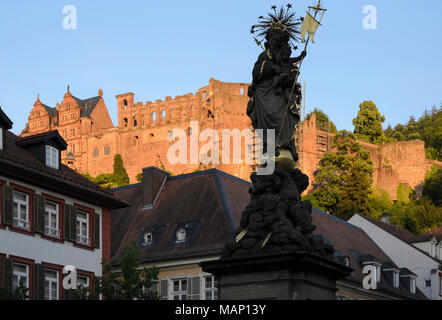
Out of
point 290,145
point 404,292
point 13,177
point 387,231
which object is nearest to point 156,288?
point 13,177

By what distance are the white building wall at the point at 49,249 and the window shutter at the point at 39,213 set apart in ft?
0.71

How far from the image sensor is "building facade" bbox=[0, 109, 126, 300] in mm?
33844

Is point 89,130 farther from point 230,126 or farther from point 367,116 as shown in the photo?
point 367,116

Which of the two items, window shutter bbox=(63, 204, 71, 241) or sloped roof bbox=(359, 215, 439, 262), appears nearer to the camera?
window shutter bbox=(63, 204, 71, 241)

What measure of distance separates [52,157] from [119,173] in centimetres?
11387

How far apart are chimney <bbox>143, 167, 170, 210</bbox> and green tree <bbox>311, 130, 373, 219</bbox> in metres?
49.5

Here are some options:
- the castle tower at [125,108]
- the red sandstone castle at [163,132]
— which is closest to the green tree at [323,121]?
the red sandstone castle at [163,132]

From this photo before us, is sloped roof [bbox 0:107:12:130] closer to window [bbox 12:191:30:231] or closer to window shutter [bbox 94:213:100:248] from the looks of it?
window [bbox 12:191:30:231]

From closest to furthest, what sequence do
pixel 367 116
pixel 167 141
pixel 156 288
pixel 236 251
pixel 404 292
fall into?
pixel 236 251
pixel 156 288
pixel 404 292
pixel 367 116
pixel 167 141

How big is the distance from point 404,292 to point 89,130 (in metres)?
120

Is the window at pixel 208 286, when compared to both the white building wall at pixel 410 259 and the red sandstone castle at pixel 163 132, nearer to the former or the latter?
the white building wall at pixel 410 259

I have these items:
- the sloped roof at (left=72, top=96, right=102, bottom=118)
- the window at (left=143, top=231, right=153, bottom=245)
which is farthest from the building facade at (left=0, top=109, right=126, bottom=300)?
the sloped roof at (left=72, top=96, right=102, bottom=118)

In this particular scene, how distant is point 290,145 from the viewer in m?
13.8

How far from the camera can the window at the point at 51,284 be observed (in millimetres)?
35344
